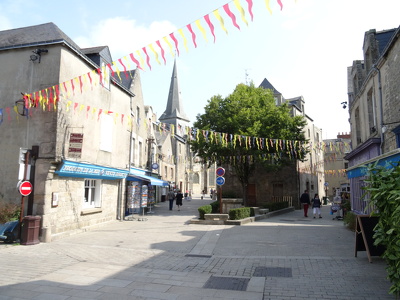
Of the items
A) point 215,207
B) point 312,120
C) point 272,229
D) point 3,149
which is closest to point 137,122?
point 215,207

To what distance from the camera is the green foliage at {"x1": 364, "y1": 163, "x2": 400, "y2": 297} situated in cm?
370

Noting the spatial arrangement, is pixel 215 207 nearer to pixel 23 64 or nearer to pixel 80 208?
pixel 80 208

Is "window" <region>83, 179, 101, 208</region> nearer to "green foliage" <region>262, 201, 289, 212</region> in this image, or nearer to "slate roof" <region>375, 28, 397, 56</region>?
"green foliage" <region>262, 201, 289, 212</region>

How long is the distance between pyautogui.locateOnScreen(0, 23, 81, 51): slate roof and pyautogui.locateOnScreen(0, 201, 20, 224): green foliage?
5695mm

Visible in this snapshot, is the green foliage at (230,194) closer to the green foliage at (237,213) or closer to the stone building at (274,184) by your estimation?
the stone building at (274,184)

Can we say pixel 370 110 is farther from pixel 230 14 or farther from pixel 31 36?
pixel 31 36

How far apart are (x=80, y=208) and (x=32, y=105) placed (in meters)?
4.20

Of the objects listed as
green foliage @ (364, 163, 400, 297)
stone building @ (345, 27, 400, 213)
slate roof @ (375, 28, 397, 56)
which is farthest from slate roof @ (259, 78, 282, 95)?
green foliage @ (364, 163, 400, 297)

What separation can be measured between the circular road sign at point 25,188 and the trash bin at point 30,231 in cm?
75

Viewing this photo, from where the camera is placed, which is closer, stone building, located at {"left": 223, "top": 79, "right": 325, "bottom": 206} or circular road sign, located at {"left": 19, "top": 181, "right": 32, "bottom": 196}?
circular road sign, located at {"left": 19, "top": 181, "right": 32, "bottom": 196}

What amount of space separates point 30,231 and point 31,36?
24.1 feet

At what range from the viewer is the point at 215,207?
18.2m

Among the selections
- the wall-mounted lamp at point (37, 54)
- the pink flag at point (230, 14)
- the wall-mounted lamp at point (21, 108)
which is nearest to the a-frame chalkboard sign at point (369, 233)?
the pink flag at point (230, 14)

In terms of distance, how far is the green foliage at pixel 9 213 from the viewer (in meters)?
9.42
